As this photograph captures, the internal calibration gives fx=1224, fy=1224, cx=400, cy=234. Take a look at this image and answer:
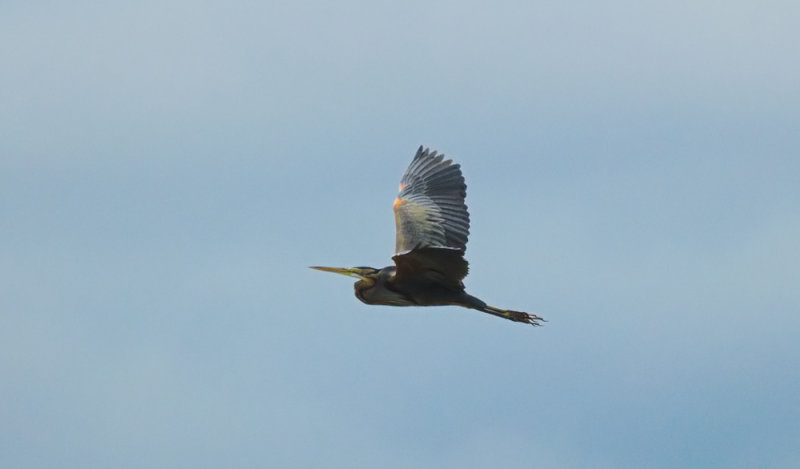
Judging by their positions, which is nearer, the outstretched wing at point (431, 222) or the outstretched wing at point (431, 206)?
the outstretched wing at point (431, 222)

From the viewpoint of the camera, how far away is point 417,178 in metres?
21.2

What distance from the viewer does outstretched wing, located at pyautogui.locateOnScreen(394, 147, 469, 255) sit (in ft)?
62.7

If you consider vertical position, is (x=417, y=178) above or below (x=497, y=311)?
above

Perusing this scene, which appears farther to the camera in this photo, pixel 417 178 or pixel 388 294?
pixel 417 178

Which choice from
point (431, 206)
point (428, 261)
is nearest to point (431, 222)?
point (431, 206)

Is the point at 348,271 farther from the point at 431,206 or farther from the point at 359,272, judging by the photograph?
the point at 431,206

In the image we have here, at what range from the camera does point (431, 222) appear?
19.5 meters

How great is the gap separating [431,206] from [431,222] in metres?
0.72

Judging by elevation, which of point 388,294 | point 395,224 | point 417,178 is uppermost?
point 417,178

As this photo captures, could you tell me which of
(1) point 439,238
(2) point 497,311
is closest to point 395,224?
(1) point 439,238

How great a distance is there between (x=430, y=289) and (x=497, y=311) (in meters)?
1.51

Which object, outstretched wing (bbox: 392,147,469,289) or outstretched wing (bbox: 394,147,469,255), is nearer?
outstretched wing (bbox: 392,147,469,289)

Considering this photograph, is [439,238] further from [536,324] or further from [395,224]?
[536,324]

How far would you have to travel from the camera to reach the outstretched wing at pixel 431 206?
19.1 m
